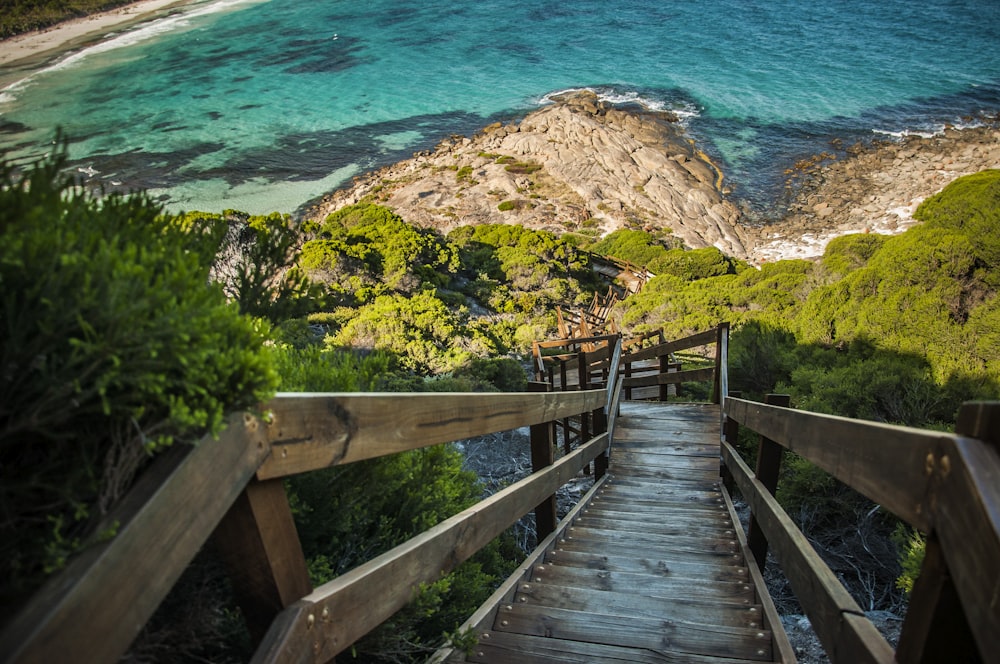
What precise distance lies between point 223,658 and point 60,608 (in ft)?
3.08

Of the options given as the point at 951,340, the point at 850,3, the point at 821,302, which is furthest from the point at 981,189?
the point at 850,3

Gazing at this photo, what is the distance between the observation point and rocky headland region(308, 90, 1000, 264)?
27.6 metres

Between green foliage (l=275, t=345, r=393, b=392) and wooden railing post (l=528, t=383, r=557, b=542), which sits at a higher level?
green foliage (l=275, t=345, r=393, b=392)

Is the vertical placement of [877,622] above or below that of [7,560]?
below

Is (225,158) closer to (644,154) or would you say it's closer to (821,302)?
→ (644,154)

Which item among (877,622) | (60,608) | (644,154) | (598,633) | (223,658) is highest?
(60,608)

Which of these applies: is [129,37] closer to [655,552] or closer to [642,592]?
[655,552]

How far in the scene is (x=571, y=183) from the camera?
110 feet

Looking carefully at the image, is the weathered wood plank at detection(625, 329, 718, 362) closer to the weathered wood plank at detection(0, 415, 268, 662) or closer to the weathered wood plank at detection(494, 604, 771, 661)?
the weathered wood plank at detection(494, 604, 771, 661)

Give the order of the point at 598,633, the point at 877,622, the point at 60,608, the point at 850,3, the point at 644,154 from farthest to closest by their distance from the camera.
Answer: the point at 850,3
the point at 644,154
the point at 877,622
the point at 598,633
the point at 60,608

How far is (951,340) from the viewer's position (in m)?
7.37

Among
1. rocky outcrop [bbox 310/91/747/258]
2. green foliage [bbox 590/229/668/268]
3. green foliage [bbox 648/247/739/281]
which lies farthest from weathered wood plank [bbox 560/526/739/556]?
rocky outcrop [bbox 310/91/747/258]

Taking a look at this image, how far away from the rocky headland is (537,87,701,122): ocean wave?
2.47 m

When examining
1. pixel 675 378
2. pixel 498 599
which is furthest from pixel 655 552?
pixel 675 378
